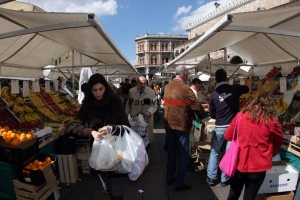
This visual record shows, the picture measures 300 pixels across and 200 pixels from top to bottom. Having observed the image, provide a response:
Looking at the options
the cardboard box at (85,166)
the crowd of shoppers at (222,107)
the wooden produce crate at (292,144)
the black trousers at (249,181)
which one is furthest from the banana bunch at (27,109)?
the wooden produce crate at (292,144)

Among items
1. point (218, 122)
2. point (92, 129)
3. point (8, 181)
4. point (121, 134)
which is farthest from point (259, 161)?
point (8, 181)

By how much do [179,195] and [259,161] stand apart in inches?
57.2

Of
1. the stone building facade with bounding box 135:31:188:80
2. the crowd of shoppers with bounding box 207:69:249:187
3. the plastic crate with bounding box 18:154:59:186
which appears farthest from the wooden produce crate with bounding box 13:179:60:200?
the stone building facade with bounding box 135:31:188:80

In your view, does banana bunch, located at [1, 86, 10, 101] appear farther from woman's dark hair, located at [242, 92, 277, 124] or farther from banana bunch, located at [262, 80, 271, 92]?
banana bunch, located at [262, 80, 271, 92]

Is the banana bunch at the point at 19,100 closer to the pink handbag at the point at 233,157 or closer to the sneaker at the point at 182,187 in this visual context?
the sneaker at the point at 182,187

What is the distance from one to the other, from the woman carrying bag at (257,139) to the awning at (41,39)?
1.93 metres

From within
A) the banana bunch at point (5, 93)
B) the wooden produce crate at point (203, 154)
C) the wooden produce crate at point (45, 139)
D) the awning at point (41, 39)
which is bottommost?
the wooden produce crate at point (203, 154)

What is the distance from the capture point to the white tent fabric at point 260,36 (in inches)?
107

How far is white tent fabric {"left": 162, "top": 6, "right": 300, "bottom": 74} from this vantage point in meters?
2.73

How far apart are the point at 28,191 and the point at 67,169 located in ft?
3.27

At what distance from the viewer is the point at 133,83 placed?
7.91 meters

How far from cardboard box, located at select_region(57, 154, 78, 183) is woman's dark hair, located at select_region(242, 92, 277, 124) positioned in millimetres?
Result: 2903

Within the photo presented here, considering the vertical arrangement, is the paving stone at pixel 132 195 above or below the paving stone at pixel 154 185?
below

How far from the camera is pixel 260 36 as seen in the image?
15.0 feet
